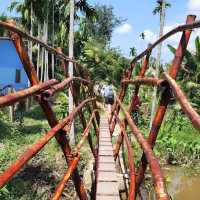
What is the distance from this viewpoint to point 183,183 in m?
15.3

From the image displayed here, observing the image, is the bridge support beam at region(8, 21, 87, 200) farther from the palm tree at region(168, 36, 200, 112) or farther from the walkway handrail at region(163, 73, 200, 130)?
the palm tree at region(168, 36, 200, 112)

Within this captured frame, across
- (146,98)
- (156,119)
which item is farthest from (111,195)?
(146,98)

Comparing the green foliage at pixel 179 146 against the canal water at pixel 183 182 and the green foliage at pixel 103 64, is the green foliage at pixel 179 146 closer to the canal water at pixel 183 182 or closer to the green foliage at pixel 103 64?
the canal water at pixel 183 182

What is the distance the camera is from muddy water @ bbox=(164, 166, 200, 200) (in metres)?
14.4

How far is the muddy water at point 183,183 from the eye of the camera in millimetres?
14398

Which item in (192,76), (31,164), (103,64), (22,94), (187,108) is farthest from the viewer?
(103,64)

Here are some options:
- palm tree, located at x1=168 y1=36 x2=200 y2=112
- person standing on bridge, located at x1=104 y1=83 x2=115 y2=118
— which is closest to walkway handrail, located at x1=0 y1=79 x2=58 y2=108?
person standing on bridge, located at x1=104 y1=83 x2=115 y2=118

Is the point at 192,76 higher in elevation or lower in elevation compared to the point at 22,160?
lower

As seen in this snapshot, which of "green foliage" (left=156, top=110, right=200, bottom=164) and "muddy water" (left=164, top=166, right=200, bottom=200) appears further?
"green foliage" (left=156, top=110, right=200, bottom=164)

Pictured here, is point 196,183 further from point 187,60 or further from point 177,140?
point 187,60

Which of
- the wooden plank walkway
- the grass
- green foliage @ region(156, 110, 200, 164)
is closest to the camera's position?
the wooden plank walkway

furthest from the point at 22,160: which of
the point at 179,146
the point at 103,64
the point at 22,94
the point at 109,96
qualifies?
the point at 103,64

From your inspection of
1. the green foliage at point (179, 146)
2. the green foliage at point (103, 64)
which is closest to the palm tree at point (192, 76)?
the green foliage at point (179, 146)

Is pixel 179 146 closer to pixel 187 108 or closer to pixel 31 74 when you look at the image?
pixel 31 74
